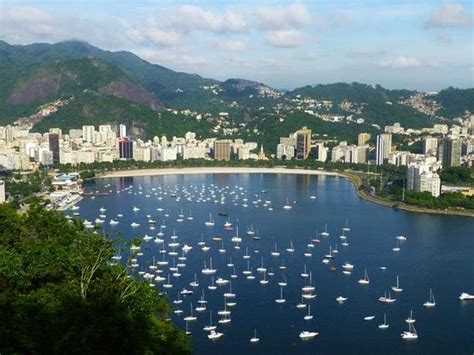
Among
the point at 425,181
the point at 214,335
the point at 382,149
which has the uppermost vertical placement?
the point at 382,149

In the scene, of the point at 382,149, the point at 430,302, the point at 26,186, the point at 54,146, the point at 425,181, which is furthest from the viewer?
the point at 382,149

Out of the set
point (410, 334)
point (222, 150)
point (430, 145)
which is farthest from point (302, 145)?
point (410, 334)

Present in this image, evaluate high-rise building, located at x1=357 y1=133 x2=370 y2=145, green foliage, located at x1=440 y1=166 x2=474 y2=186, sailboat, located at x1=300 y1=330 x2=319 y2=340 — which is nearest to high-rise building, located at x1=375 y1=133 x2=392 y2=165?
high-rise building, located at x1=357 y1=133 x2=370 y2=145

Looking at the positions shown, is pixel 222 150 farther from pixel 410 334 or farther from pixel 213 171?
pixel 410 334

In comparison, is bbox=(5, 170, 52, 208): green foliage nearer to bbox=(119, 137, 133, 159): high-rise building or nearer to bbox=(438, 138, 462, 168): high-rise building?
bbox=(119, 137, 133, 159): high-rise building

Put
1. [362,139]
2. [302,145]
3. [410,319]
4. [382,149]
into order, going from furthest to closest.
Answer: [362,139] → [302,145] → [382,149] → [410,319]

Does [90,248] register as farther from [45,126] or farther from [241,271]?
[45,126]

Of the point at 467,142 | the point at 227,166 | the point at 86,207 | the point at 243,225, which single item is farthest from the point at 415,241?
the point at 467,142

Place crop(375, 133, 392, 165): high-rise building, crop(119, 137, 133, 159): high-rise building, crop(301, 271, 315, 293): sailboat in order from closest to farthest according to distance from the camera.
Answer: crop(301, 271, 315, 293): sailboat, crop(375, 133, 392, 165): high-rise building, crop(119, 137, 133, 159): high-rise building
